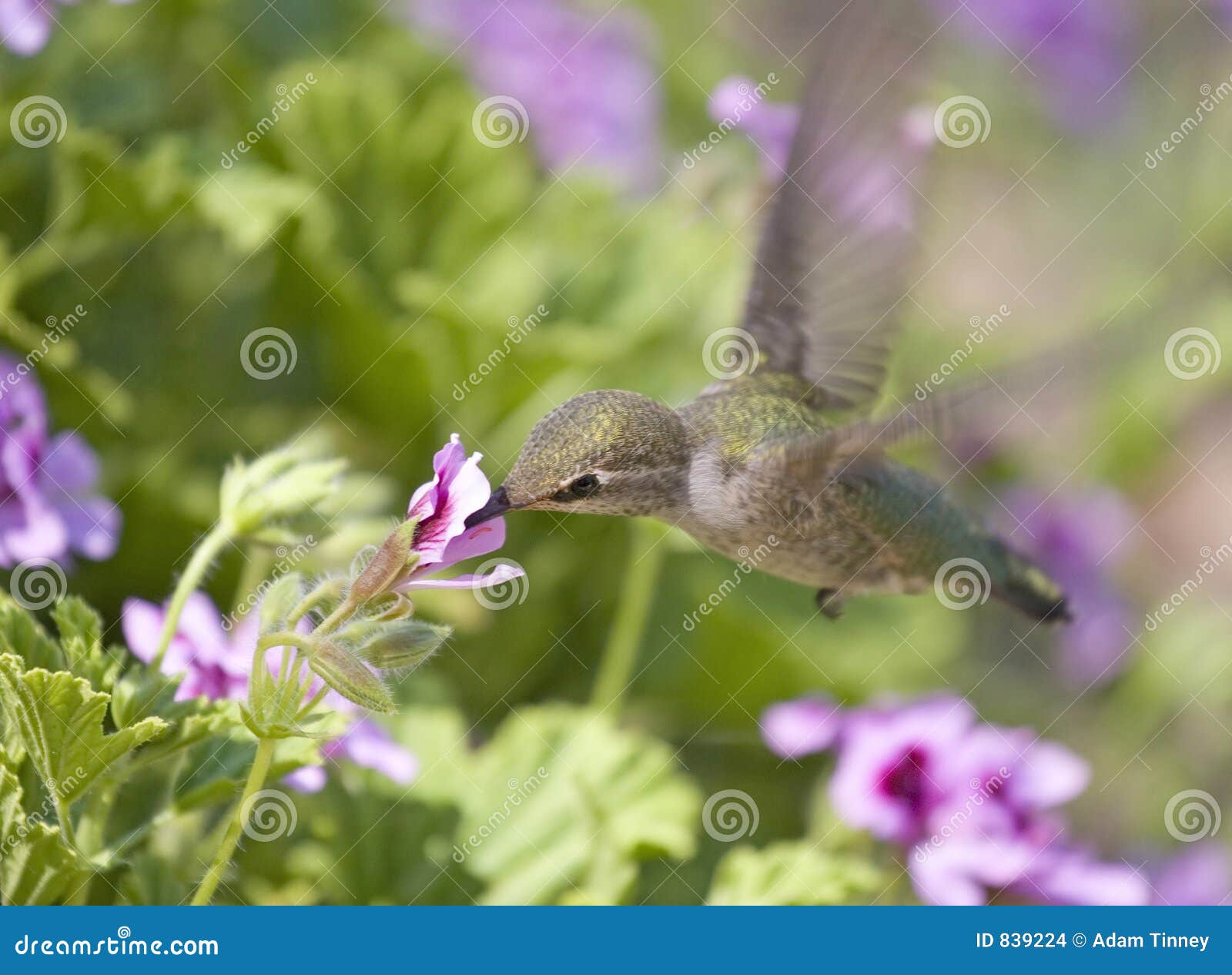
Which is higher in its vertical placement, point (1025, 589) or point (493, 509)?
point (1025, 589)

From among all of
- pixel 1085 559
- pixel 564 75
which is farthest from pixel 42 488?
pixel 1085 559

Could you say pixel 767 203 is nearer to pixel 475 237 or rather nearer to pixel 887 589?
pixel 887 589

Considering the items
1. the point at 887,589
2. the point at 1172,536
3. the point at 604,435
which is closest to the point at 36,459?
the point at 604,435

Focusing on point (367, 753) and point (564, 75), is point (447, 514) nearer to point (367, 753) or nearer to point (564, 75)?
point (367, 753)

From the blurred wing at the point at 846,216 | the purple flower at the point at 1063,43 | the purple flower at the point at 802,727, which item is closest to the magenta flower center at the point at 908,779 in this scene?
the purple flower at the point at 802,727

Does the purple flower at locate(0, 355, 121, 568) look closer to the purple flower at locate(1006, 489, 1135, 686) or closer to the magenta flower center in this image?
the magenta flower center

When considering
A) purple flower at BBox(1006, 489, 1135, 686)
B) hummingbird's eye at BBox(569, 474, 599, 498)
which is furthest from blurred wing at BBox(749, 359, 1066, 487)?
purple flower at BBox(1006, 489, 1135, 686)
